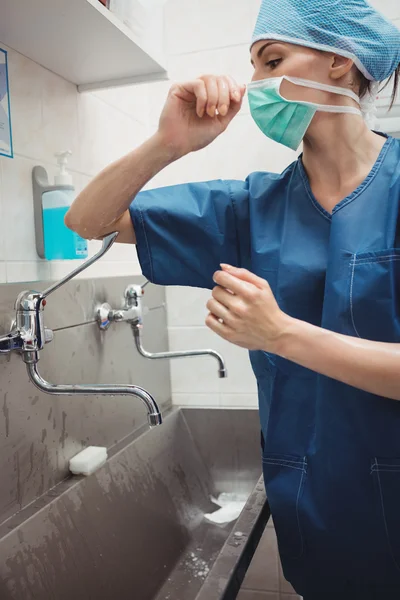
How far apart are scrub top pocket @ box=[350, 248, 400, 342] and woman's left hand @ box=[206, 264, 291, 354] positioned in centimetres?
17

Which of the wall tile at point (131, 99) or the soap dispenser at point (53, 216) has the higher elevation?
the wall tile at point (131, 99)

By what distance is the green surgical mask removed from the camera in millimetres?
897

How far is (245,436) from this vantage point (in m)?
1.71

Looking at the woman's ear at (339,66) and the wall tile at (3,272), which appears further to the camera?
the wall tile at (3,272)

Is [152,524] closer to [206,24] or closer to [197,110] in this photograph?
[197,110]

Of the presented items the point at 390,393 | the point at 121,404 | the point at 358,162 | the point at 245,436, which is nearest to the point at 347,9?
the point at 358,162

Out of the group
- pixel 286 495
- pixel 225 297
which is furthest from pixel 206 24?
pixel 286 495

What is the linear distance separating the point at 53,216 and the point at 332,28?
0.68 m

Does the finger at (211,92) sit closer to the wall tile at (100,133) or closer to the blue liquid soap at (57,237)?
the blue liquid soap at (57,237)

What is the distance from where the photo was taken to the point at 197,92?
843 mm

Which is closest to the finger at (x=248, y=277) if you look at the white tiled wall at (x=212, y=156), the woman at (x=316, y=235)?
the woman at (x=316, y=235)

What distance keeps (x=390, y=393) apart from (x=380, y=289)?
0.57 ft

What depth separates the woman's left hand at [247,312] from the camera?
2.39ft

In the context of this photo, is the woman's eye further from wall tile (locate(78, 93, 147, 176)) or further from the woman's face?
wall tile (locate(78, 93, 147, 176))
